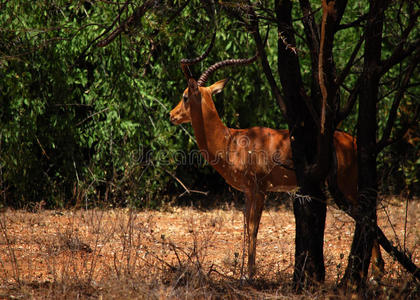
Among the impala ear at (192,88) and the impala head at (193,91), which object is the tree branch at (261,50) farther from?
the impala ear at (192,88)

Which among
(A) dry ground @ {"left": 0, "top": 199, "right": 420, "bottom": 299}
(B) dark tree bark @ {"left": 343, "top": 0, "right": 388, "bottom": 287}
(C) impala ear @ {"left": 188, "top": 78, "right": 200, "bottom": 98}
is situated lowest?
(A) dry ground @ {"left": 0, "top": 199, "right": 420, "bottom": 299}

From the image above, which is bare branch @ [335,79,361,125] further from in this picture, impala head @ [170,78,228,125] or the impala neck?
impala head @ [170,78,228,125]

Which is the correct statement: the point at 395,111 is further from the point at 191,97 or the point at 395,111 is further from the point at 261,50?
the point at 191,97

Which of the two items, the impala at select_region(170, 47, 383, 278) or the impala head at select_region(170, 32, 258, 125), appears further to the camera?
the impala head at select_region(170, 32, 258, 125)

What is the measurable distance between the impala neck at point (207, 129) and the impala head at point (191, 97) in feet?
0.14

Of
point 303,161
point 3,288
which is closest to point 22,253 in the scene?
point 3,288

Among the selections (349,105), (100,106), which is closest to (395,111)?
(349,105)

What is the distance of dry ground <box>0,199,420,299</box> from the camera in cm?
375

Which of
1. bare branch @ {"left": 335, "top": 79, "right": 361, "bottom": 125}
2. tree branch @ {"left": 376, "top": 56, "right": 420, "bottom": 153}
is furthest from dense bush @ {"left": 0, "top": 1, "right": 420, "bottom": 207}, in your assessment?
tree branch @ {"left": 376, "top": 56, "right": 420, "bottom": 153}

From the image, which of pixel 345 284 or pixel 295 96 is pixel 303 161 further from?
pixel 345 284

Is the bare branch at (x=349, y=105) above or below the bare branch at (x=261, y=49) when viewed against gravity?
below

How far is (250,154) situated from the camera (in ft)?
18.3

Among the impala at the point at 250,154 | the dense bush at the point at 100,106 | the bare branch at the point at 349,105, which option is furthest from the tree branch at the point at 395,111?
the dense bush at the point at 100,106

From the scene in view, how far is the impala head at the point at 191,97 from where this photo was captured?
5879mm
